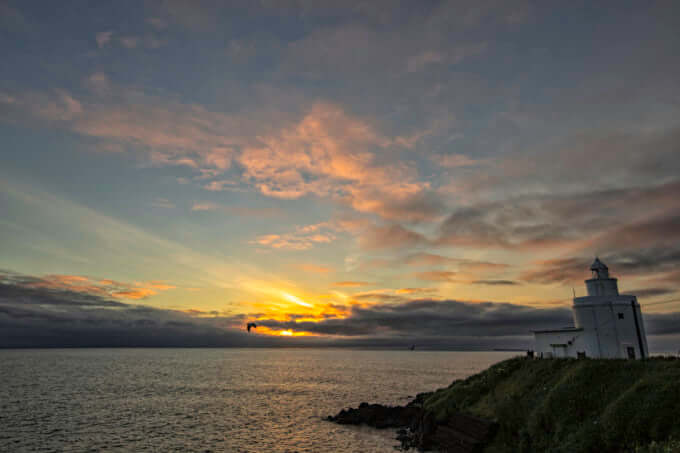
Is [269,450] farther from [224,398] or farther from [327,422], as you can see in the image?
[224,398]

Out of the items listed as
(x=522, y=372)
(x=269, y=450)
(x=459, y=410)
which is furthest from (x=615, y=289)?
(x=269, y=450)

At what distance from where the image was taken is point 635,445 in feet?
65.4

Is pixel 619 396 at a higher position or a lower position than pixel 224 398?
higher

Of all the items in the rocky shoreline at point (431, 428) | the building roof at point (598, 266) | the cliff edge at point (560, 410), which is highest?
the building roof at point (598, 266)

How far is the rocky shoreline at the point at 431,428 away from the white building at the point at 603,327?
59.8ft

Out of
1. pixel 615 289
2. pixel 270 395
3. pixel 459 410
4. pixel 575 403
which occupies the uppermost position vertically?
pixel 615 289

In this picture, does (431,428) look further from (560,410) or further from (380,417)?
(380,417)

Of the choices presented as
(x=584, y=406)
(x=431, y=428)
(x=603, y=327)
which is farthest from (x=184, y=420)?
(x=603, y=327)

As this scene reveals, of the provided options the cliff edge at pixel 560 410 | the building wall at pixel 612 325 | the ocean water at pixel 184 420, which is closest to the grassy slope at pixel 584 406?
the cliff edge at pixel 560 410

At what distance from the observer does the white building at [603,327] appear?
42.0 meters

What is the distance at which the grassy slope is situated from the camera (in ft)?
69.2

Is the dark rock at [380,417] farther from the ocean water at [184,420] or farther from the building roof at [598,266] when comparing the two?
the building roof at [598,266]

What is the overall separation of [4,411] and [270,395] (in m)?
42.9

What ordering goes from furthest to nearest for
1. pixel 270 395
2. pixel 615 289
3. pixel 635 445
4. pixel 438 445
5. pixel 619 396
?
pixel 270 395 → pixel 615 289 → pixel 438 445 → pixel 619 396 → pixel 635 445
